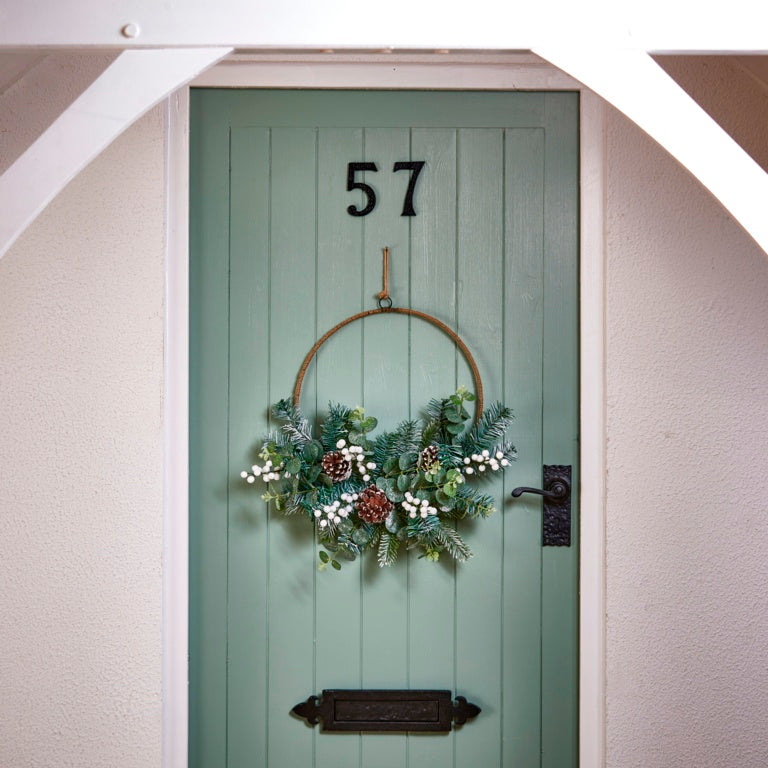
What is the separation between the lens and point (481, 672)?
1628mm

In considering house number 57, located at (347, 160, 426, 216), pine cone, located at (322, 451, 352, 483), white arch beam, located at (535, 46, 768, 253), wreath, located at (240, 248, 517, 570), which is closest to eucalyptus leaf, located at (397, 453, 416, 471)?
wreath, located at (240, 248, 517, 570)

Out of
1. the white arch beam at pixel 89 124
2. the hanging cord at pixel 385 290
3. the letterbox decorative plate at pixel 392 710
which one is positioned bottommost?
the letterbox decorative plate at pixel 392 710

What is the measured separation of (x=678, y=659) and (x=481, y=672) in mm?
455

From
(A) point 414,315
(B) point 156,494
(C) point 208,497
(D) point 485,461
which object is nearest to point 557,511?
(D) point 485,461

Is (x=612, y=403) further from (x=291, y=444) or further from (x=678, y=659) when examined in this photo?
(x=291, y=444)

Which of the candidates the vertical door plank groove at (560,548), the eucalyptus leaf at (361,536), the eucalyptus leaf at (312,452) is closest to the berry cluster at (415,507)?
the eucalyptus leaf at (361,536)

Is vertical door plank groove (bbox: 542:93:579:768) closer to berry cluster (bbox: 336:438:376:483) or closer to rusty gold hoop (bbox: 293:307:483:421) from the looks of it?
rusty gold hoop (bbox: 293:307:483:421)

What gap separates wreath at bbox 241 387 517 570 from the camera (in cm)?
150

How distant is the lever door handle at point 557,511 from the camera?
5.31 feet

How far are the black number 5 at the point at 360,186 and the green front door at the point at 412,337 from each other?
1 centimetres

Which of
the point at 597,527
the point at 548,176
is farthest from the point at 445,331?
the point at 597,527

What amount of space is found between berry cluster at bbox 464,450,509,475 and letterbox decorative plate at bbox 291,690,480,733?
1.80 feet

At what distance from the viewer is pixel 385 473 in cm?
153

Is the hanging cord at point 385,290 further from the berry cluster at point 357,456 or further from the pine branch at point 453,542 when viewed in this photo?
the pine branch at point 453,542
